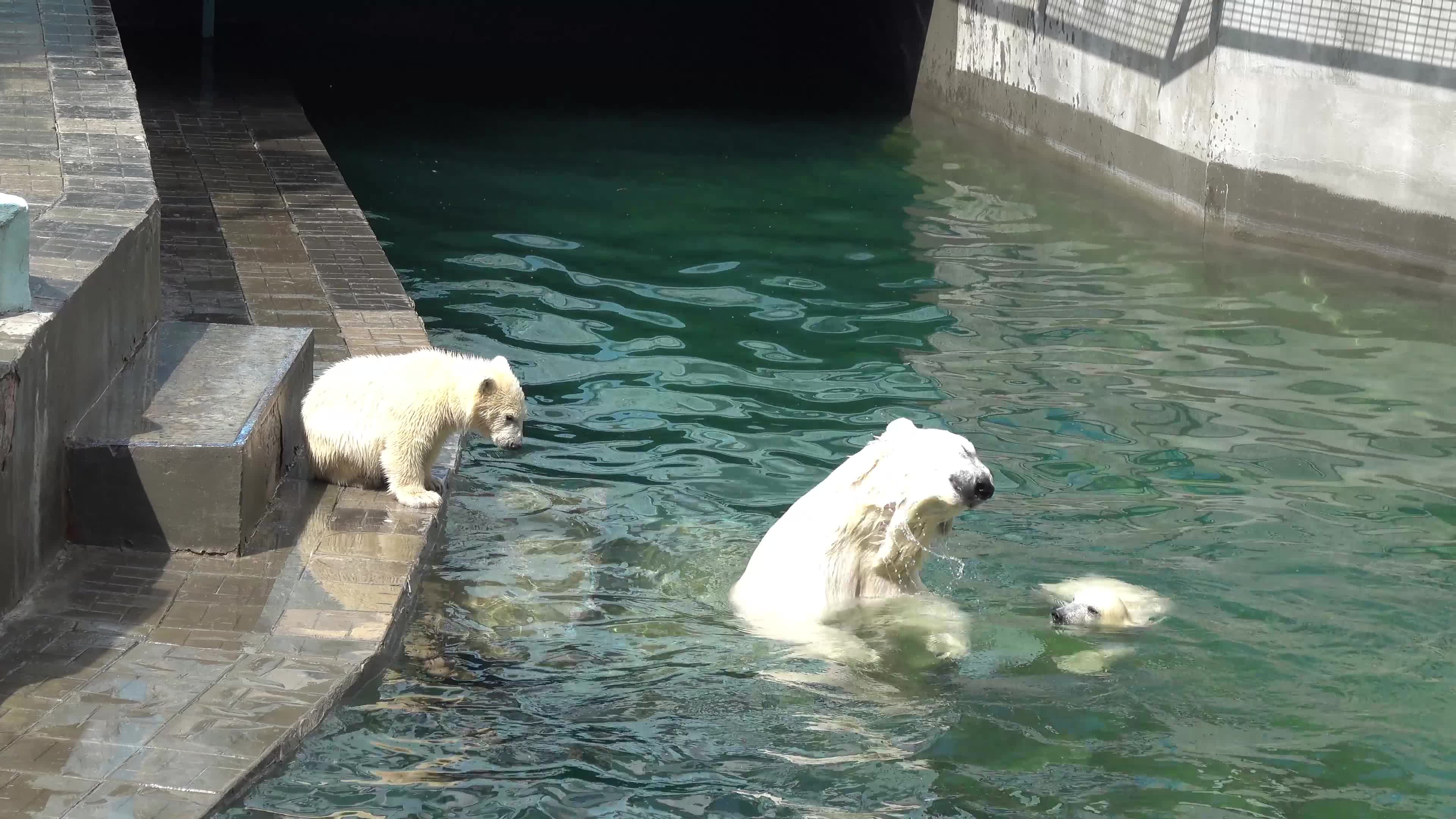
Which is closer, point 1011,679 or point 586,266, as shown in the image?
point 1011,679

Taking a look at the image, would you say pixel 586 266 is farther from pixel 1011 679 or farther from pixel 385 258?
pixel 1011 679

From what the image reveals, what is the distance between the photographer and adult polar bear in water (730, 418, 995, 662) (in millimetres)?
5613

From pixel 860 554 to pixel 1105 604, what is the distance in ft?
3.56

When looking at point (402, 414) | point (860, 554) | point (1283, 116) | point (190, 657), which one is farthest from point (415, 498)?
point (1283, 116)

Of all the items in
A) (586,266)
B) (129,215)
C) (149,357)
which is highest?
(129,215)

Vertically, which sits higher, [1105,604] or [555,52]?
[1105,604]

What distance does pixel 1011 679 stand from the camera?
582 cm

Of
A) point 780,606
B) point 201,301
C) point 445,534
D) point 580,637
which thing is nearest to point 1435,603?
point 780,606

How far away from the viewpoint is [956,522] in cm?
753

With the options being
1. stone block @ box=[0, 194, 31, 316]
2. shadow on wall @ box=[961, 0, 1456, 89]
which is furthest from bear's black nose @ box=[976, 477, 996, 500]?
shadow on wall @ box=[961, 0, 1456, 89]

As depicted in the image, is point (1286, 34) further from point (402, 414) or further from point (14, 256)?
point (14, 256)

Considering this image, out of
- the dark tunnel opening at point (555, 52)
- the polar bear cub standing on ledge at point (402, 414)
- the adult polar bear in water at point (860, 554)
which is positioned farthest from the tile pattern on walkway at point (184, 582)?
the dark tunnel opening at point (555, 52)

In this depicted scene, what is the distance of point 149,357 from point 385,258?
3605 mm

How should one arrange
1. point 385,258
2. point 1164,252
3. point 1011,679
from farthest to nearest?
point 1164,252 < point 385,258 < point 1011,679
